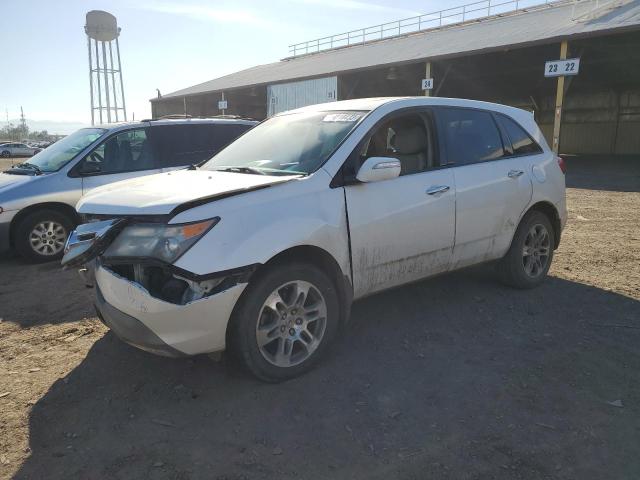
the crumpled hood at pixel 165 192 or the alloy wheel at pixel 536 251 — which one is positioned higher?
the crumpled hood at pixel 165 192

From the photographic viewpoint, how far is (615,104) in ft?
102

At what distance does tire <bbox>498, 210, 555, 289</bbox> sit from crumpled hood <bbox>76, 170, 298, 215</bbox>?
102 inches

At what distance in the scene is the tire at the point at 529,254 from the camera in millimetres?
4719

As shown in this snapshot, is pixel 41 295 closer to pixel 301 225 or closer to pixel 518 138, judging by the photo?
pixel 301 225

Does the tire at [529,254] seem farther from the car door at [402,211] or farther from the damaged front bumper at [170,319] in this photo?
the damaged front bumper at [170,319]

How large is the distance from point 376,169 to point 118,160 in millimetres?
4498

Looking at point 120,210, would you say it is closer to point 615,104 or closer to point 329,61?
point 329,61

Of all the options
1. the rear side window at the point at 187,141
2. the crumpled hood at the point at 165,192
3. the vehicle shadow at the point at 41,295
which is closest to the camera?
the crumpled hood at the point at 165,192

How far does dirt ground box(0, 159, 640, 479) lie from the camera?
7.98ft

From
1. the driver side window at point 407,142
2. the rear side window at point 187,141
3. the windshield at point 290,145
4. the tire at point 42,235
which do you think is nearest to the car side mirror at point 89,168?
the tire at point 42,235

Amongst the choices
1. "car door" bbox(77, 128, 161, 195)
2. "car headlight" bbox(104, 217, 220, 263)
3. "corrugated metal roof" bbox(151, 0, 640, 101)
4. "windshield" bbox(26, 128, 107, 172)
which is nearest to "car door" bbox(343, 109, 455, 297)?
"car headlight" bbox(104, 217, 220, 263)

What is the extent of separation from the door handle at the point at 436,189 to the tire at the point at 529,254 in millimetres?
1225

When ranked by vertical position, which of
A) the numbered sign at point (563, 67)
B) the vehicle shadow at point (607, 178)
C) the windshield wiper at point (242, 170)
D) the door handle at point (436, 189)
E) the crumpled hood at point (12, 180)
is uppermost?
the numbered sign at point (563, 67)

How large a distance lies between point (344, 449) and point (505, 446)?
835mm
